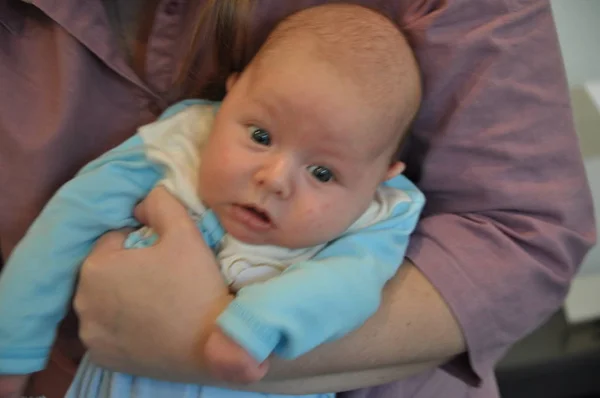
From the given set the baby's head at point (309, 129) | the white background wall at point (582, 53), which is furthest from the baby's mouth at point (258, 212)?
the white background wall at point (582, 53)

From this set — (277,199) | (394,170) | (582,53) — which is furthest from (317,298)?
(582,53)

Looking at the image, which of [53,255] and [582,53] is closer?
[53,255]

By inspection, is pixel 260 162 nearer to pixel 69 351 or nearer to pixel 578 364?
pixel 69 351

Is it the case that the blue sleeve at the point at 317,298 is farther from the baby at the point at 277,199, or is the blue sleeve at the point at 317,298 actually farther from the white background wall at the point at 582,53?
the white background wall at the point at 582,53

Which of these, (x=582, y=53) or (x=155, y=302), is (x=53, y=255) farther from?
(x=582, y=53)

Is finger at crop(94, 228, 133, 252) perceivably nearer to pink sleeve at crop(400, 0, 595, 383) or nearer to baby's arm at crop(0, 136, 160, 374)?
baby's arm at crop(0, 136, 160, 374)

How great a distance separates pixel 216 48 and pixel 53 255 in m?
0.33

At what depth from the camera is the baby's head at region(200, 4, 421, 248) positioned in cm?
72

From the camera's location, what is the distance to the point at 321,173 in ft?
2.45

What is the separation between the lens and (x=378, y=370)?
810mm

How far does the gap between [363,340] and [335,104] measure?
10.8 inches

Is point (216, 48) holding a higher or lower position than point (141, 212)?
higher

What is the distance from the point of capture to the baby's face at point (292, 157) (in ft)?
2.36

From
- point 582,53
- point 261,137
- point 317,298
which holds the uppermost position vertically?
point 261,137
